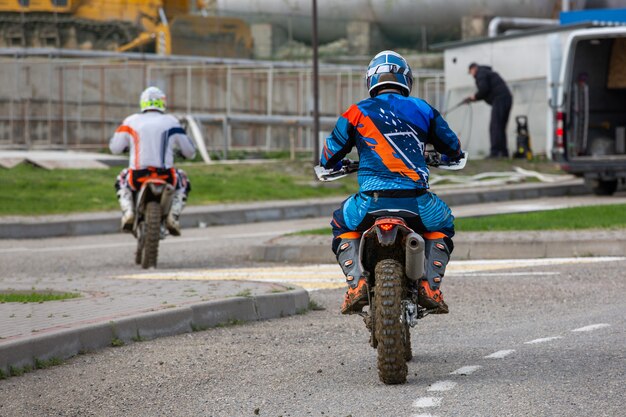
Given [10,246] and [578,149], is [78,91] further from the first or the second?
[10,246]

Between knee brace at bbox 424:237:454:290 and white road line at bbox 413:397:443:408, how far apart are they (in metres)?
→ 1.11

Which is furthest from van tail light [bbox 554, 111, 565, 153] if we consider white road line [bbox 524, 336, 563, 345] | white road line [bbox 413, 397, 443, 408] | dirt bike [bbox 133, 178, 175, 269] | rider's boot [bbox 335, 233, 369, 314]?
white road line [bbox 413, 397, 443, 408]

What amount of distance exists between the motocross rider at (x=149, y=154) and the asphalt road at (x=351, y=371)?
15.1ft

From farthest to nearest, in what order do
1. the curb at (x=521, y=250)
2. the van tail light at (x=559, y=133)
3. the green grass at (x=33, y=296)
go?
the van tail light at (x=559, y=133)
the curb at (x=521, y=250)
the green grass at (x=33, y=296)

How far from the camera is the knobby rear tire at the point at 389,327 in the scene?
7.54 meters

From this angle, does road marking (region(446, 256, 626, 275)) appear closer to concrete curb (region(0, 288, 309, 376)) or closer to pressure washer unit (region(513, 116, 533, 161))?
concrete curb (region(0, 288, 309, 376))

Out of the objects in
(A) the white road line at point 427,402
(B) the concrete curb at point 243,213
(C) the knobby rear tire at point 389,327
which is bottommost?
(B) the concrete curb at point 243,213

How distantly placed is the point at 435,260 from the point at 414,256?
44cm

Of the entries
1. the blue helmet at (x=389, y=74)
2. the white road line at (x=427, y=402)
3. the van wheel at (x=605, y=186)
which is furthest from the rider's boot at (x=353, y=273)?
the van wheel at (x=605, y=186)

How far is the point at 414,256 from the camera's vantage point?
7.71 metres

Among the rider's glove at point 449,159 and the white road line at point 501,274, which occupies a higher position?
the rider's glove at point 449,159

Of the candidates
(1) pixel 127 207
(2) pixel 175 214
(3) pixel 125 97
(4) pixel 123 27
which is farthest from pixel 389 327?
(4) pixel 123 27

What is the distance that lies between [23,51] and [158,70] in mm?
6833

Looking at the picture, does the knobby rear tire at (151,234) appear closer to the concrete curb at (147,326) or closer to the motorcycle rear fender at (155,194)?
the motorcycle rear fender at (155,194)
